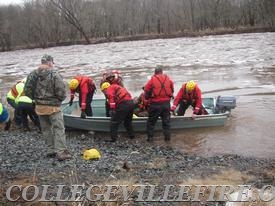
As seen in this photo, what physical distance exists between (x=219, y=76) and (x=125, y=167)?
14.9 meters

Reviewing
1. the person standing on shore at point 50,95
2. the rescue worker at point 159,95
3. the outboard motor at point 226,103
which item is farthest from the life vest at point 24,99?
the outboard motor at point 226,103

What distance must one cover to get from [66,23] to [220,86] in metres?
40.9

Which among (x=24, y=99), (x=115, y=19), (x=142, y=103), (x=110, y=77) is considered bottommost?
(x=142, y=103)

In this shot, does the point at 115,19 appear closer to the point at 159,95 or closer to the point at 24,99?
the point at 24,99

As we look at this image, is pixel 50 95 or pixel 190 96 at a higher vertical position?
pixel 50 95

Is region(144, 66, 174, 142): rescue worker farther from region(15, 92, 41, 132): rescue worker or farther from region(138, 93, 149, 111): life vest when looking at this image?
region(15, 92, 41, 132): rescue worker

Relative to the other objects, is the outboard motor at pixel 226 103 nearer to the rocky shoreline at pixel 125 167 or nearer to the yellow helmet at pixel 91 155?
the rocky shoreline at pixel 125 167

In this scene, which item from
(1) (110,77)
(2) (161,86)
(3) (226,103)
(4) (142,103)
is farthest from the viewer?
(3) (226,103)

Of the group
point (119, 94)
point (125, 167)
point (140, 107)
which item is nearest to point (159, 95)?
point (119, 94)

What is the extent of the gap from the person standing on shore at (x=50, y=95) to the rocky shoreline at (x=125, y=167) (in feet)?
1.39

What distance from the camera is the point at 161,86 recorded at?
10.3m

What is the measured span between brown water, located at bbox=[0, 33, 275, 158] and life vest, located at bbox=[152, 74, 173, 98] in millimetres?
1354

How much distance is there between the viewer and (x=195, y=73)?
23.7m

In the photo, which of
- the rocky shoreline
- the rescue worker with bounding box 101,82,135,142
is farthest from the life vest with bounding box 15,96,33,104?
the rescue worker with bounding box 101,82,135,142
